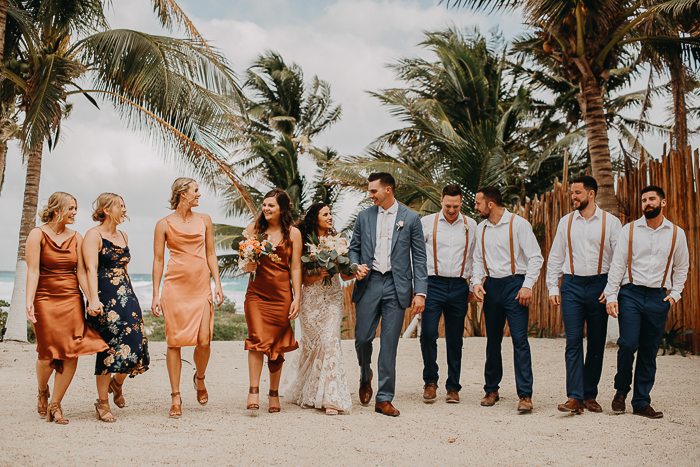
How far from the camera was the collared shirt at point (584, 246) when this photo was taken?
5.15 meters

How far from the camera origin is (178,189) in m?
5.16

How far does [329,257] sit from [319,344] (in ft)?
2.84

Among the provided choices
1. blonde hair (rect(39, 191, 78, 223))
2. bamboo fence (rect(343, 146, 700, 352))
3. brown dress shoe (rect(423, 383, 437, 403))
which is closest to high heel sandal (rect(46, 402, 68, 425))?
blonde hair (rect(39, 191, 78, 223))

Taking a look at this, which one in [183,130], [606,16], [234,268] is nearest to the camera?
[606,16]

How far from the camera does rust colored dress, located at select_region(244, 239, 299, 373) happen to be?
5172 millimetres

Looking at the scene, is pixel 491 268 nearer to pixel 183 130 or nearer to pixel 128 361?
pixel 128 361

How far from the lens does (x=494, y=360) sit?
564cm

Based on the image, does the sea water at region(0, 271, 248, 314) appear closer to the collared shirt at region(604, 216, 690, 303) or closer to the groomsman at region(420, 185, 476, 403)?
the groomsman at region(420, 185, 476, 403)

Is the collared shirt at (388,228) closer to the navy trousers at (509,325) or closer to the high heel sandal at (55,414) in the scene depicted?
the navy trousers at (509,325)

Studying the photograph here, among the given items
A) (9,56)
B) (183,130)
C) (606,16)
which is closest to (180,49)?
(183,130)

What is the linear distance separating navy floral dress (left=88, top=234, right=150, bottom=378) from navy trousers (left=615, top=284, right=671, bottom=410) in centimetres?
430

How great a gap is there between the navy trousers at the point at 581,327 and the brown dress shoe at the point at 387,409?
5.23 ft

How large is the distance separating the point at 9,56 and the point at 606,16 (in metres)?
10.2

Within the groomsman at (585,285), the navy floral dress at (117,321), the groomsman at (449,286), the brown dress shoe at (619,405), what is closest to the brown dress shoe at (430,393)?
the groomsman at (449,286)
